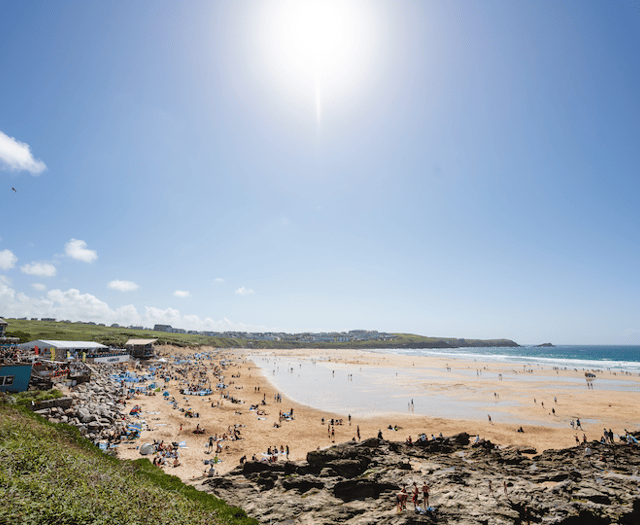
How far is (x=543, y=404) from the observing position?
47.2m

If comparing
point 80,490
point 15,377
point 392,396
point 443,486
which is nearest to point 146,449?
point 15,377

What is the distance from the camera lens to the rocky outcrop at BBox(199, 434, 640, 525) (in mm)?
13664

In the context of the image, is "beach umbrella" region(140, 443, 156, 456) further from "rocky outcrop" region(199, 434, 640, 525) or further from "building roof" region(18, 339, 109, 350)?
"building roof" region(18, 339, 109, 350)

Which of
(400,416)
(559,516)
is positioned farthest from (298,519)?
(400,416)

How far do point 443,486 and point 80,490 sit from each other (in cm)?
1660

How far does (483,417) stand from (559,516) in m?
29.9

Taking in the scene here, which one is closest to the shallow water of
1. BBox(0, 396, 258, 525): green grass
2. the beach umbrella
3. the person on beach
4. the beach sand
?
the beach sand

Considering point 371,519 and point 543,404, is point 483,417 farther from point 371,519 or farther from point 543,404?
point 371,519

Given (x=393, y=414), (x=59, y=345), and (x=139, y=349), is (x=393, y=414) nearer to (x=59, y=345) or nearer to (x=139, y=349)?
(x=59, y=345)

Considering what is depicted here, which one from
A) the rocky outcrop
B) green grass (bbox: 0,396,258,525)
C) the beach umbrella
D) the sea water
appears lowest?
the sea water

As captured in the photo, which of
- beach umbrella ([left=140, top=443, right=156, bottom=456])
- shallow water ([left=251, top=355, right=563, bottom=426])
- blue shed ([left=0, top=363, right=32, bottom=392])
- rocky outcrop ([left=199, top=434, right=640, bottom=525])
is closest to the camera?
rocky outcrop ([left=199, top=434, right=640, bottom=525])

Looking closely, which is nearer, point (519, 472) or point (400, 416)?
point (519, 472)

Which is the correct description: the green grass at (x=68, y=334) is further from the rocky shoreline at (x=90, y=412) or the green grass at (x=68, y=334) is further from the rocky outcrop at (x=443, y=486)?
the rocky outcrop at (x=443, y=486)

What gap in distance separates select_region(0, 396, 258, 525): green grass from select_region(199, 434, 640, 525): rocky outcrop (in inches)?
140
